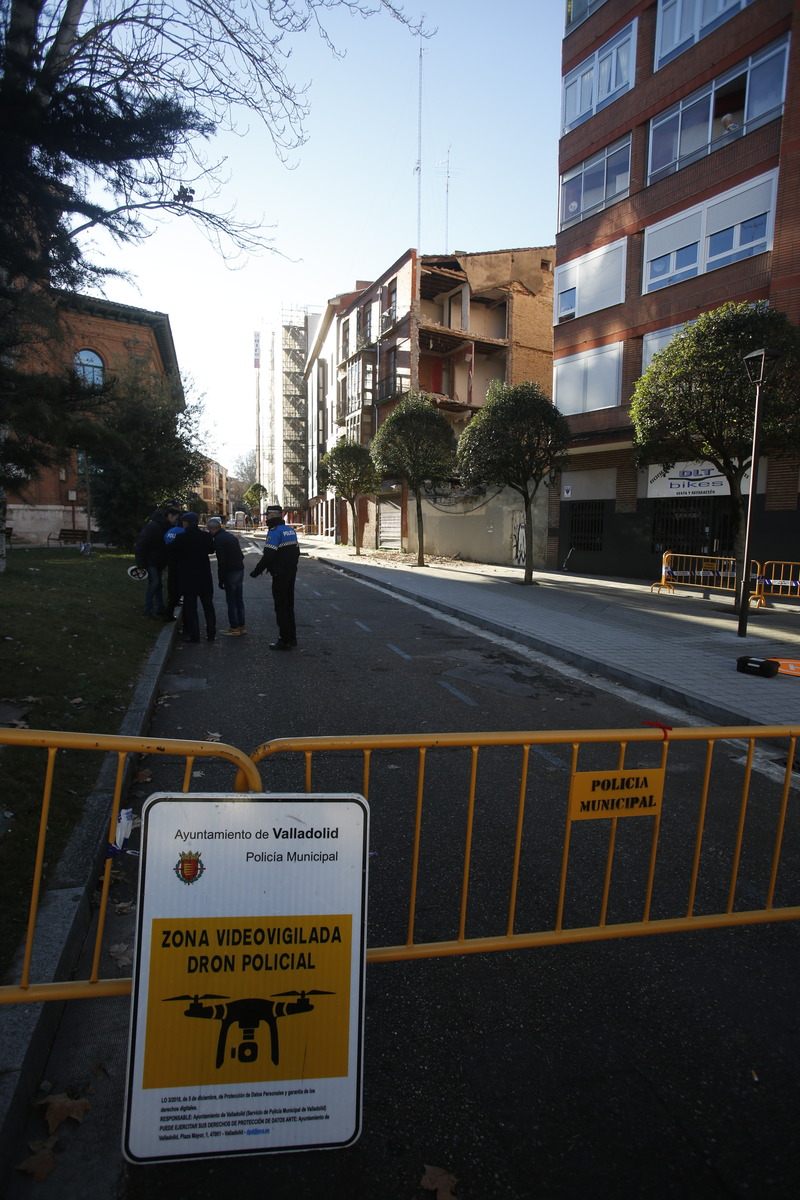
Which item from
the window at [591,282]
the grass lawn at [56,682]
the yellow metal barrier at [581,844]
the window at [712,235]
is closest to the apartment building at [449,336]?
the window at [591,282]

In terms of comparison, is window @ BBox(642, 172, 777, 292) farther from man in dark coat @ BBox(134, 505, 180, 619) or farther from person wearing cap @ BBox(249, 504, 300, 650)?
man in dark coat @ BBox(134, 505, 180, 619)

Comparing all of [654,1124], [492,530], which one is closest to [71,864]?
[654,1124]

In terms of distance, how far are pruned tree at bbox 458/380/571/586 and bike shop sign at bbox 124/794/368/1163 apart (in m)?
17.0

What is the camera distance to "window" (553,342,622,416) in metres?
22.2

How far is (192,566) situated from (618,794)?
8357mm

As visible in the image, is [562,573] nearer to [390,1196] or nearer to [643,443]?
[643,443]

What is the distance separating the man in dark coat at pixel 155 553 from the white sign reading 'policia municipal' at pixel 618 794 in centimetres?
938

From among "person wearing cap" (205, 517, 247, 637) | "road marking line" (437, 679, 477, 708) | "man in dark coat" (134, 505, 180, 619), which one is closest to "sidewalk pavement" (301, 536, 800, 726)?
"road marking line" (437, 679, 477, 708)

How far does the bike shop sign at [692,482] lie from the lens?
18609 mm

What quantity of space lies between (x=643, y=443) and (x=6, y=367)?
41.4 feet

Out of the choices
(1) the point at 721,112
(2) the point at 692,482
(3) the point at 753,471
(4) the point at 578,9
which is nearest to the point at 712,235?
(1) the point at 721,112

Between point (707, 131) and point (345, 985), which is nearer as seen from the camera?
point (345, 985)

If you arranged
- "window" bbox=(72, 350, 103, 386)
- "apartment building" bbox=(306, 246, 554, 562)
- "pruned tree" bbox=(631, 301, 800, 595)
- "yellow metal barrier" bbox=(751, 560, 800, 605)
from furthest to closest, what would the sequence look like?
"apartment building" bbox=(306, 246, 554, 562) → "yellow metal barrier" bbox=(751, 560, 800, 605) → "pruned tree" bbox=(631, 301, 800, 595) → "window" bbox=(72, 350, 103, 386)

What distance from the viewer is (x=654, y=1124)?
7.01 feet
